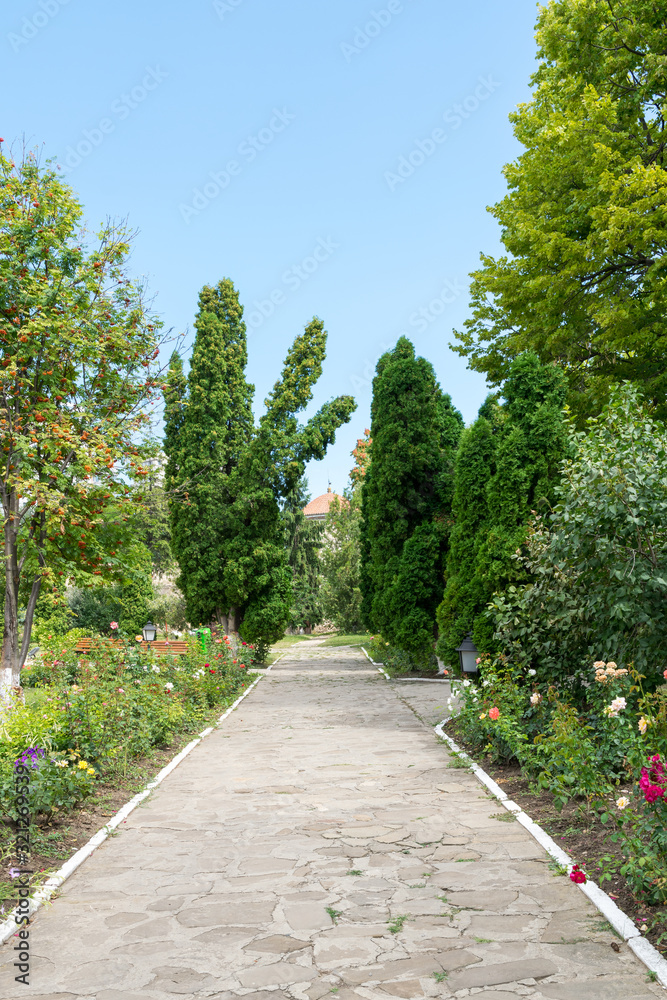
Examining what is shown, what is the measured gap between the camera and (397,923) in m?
4.02

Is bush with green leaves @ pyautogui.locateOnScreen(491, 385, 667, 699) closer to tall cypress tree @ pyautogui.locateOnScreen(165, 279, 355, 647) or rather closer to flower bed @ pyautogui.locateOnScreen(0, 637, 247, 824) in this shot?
flower bed @ pyautogui.locateOnScreen(0, 637, 247, 824)

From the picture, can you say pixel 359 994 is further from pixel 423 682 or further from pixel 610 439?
pixel 423 682

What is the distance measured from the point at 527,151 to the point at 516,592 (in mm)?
11693

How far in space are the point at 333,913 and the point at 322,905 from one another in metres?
0.14

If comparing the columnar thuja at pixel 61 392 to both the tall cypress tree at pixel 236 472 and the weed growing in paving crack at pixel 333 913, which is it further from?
the tall cypress tree at pixel 236 472

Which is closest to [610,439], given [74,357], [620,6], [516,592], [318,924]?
[516,592]

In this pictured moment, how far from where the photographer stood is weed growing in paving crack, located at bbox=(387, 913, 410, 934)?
3943 millimetres

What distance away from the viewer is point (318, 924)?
159 inches

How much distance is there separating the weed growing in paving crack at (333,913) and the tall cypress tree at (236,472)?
15895mm

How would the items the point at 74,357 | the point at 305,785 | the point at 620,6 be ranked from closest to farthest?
the point at 305,785 → the point at 74,357 → the point at 620,6

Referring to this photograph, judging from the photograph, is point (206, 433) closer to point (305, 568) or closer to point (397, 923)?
point (397, 923)

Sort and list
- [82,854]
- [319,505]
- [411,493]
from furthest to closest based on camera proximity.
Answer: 1. [319,505]
2. [411,493]
3. [82,854]

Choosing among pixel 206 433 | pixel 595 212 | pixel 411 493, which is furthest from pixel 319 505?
pixel 595 212

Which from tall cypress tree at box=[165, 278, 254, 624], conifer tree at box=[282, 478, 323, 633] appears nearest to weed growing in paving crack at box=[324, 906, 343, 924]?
tall cypress tree at box=[165, 278, 254, 624]
